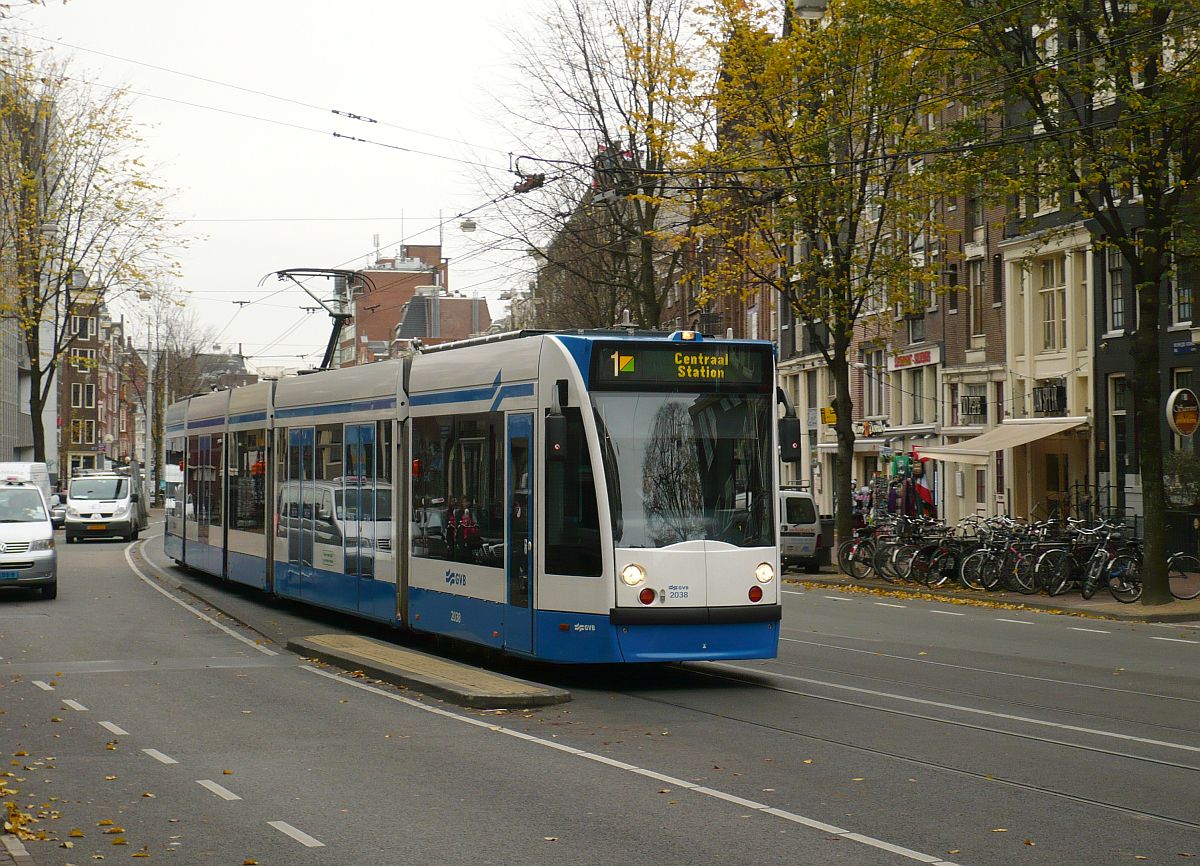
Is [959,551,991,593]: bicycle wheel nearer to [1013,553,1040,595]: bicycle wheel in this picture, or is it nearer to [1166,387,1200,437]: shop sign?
[1013,553,1040,595]: bicycle wheel

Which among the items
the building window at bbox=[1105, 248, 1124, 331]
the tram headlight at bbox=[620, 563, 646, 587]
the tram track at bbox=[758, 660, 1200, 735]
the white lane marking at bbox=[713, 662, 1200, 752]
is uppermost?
the building window at bbox=[1105, 248, 1124, 331]

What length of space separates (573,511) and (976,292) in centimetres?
3579

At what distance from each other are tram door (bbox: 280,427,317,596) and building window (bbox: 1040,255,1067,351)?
24.7 meters

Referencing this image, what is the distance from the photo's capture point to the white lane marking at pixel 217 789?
9.43 m

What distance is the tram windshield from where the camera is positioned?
550 inches

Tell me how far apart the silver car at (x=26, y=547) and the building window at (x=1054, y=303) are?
25.8 m

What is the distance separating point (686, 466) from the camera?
14.1m

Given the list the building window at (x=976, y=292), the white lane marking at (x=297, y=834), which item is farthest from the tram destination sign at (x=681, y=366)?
the building window at (x=976, y=292)

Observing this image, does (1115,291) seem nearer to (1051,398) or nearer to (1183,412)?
(1051,398)

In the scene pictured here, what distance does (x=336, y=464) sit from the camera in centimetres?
2050

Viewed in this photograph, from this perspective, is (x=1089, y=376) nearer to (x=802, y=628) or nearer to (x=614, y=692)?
(x=802, y=628)

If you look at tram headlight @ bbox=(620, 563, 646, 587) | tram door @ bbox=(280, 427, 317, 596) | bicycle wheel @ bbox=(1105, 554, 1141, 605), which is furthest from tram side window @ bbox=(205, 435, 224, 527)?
tram headlight @ bbox=(620, 563, 646, 587)

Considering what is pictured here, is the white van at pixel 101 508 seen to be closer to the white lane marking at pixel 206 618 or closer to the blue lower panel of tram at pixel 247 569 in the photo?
the white lane marking at pixel 206 618

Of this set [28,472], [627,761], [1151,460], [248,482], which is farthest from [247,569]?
[28,472]
